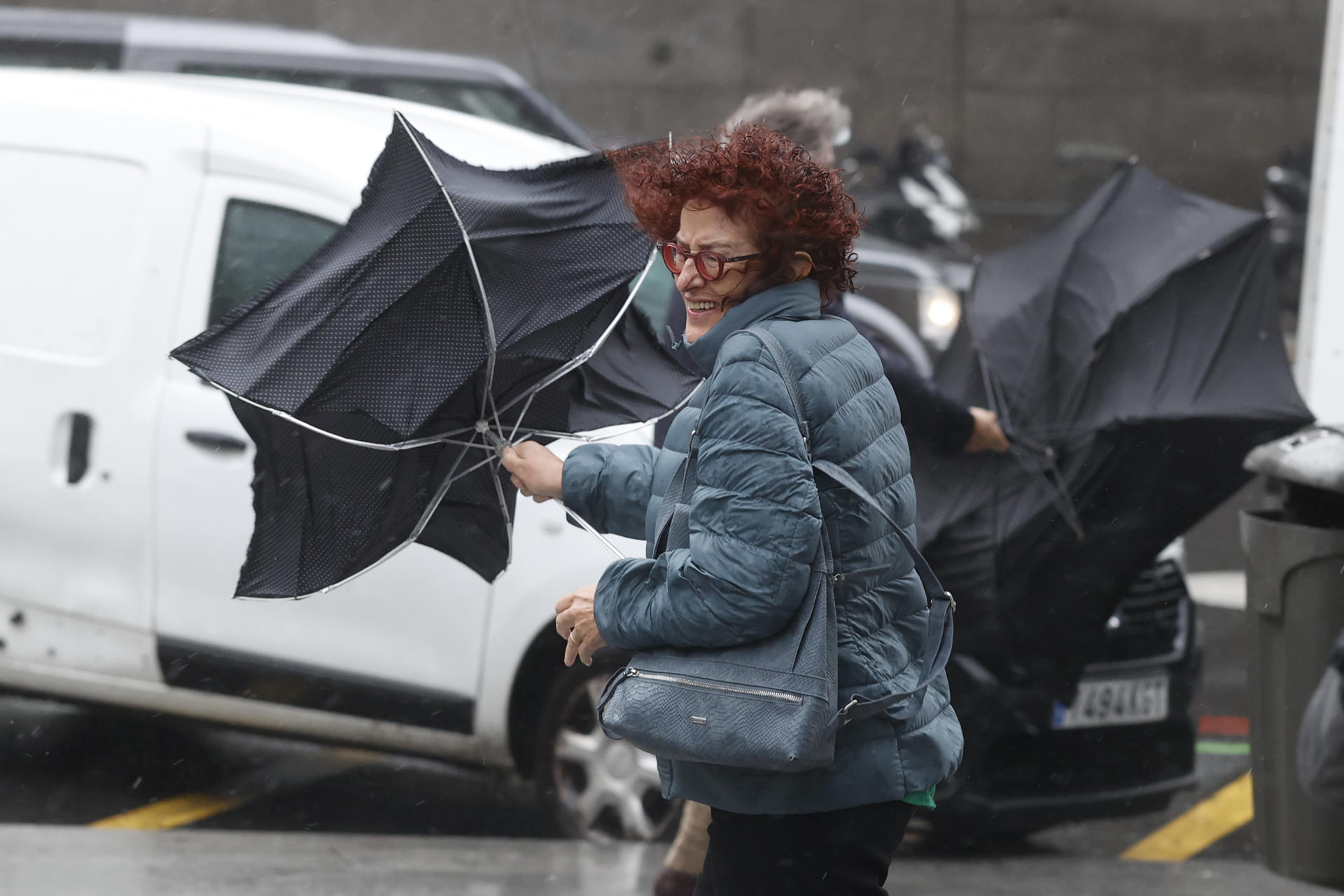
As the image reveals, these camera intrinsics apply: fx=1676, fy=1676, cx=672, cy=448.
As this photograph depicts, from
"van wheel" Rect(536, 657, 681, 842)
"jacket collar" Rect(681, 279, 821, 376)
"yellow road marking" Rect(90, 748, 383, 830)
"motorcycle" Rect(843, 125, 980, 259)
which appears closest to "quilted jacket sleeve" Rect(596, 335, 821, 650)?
"jacket collar" Rect(681, 279, 821, 376)

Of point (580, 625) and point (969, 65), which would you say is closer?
point (580, 625)

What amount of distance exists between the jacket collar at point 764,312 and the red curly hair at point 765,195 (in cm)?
4

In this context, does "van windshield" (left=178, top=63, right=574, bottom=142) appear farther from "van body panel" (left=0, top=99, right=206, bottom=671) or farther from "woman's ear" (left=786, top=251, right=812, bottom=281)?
"woman's ear" (left=786, top=251, right=812, bottom=281)

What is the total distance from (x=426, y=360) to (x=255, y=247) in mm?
2122

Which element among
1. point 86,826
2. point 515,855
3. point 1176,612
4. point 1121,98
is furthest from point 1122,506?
point 1121,98

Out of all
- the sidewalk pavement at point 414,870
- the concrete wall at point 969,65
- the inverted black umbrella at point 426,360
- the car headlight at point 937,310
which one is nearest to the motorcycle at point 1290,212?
the concrete wall at point 969,65

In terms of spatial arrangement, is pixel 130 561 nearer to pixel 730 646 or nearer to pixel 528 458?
pixel 528 458

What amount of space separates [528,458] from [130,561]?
2.32 m

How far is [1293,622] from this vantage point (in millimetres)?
3938

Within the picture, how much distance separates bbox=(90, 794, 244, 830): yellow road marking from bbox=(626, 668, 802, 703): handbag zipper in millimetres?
3021

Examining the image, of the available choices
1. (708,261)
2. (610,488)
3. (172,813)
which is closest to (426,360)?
(610,488)

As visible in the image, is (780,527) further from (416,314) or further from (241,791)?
(241,791)

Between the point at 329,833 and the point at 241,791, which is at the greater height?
the point at 329,833

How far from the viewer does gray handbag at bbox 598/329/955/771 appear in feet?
7.71
